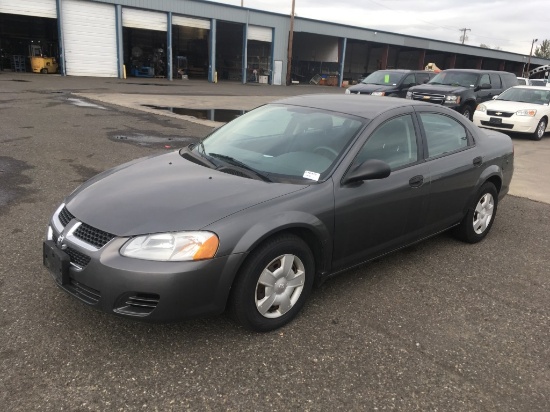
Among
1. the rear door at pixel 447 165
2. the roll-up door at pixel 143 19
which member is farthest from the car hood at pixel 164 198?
the roll-up door at pixel 143 19

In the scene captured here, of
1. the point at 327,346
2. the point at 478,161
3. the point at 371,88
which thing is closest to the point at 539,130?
the point at 371,88

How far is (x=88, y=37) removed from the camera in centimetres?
2941

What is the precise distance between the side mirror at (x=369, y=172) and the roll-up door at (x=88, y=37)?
30.5 metres

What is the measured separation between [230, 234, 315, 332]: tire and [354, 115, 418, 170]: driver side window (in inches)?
34.3

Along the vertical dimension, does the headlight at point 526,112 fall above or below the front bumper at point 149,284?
above

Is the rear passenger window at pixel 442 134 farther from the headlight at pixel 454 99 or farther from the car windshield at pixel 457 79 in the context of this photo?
the car windshield at pixel 457 79

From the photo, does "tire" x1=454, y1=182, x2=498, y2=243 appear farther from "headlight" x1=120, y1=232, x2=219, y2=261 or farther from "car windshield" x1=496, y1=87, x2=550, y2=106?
"car windshield" x1=496, y1=87, x2=550, y2=106

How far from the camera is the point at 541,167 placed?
9320mm

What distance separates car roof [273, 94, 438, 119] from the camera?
12.3 ft

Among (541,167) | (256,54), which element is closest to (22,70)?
(256,54)

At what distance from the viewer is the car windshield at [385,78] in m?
17.0

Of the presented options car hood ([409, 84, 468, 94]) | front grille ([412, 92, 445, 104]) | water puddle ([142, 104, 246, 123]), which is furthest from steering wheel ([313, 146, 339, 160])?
car hood ([409, 84, 468, 94])

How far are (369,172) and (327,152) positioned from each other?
1.33ft

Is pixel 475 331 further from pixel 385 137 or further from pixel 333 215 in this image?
pixel 385 137
